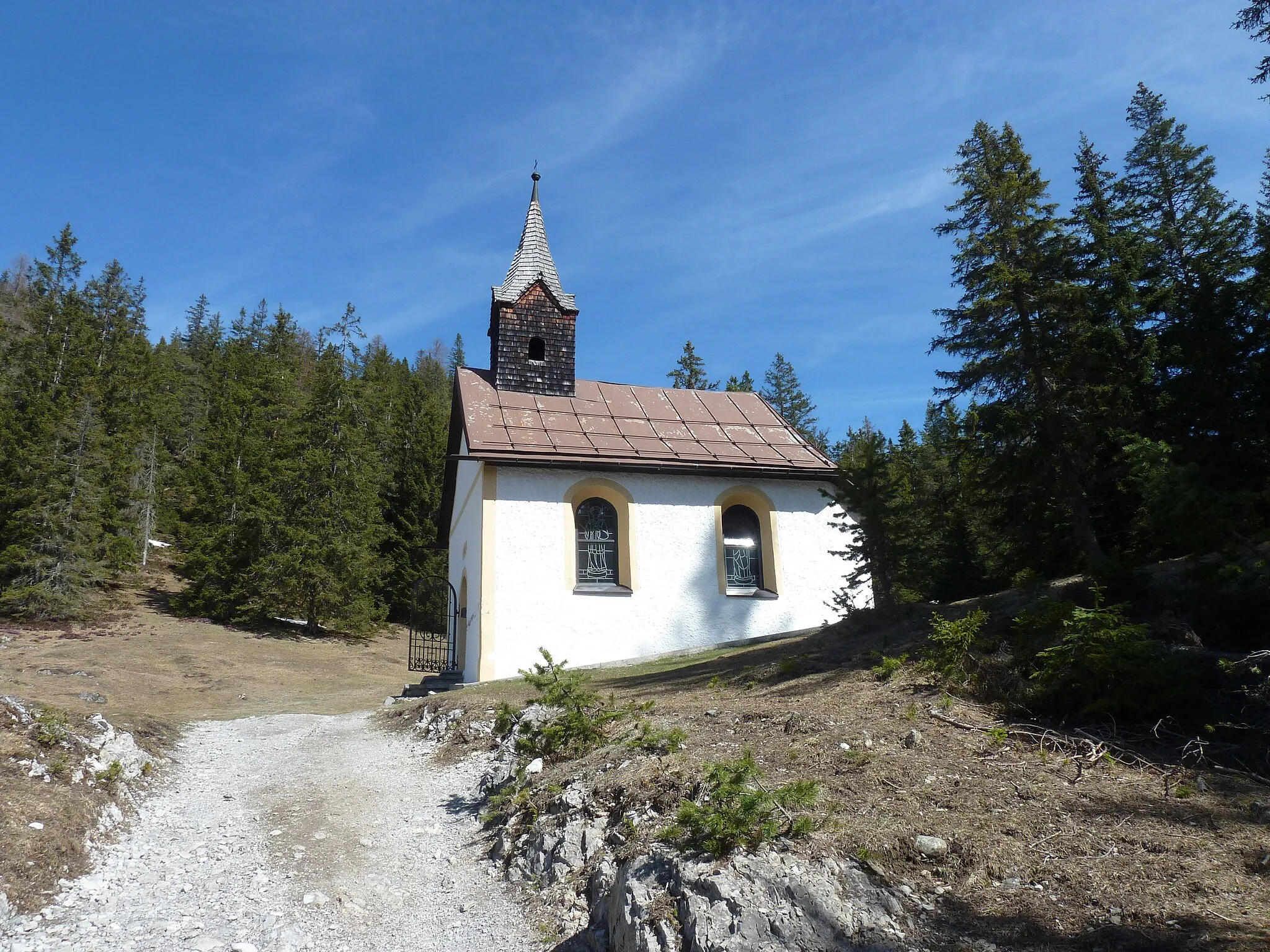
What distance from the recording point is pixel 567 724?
7504mm

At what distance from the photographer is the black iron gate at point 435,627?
19.3 meters

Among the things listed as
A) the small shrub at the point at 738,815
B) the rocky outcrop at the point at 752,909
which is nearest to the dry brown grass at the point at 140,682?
the rocky outcrop at the point at 752,909

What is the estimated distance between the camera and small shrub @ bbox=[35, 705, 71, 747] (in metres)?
7.24

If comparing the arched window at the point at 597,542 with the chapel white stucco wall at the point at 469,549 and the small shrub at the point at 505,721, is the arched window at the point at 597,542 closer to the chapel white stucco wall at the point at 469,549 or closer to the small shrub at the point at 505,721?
the chapel white stucco wall at the point at 469,549

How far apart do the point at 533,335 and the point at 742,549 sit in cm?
757

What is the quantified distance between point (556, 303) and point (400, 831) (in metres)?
15.0

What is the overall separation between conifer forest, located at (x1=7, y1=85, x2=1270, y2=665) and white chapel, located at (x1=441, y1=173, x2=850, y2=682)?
3.54 meters

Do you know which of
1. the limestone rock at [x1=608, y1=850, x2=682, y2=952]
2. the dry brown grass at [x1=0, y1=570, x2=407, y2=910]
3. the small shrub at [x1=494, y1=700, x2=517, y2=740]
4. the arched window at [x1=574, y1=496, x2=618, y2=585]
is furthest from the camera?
the arched window at [x1=574, y1=496, x2=618, y2=585]

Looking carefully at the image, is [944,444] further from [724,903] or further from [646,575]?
[724,903]

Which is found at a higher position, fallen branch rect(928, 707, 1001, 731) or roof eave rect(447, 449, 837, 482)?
roof eave rect(447, 449, 837, 482)

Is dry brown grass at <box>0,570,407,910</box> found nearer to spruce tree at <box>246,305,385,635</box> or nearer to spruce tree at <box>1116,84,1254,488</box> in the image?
spruce tree at <box>246,305,385,635</box>

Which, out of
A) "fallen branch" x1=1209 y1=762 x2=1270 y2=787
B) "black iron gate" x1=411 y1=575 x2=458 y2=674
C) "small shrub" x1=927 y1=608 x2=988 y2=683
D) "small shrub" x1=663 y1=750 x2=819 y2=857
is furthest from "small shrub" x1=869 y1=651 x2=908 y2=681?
"black iron gate" x1=411 y1=575 x2=458 y2=674

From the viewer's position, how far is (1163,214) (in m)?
22.6

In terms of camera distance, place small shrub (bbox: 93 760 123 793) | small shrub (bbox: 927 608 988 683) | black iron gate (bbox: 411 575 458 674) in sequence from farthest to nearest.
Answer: black iron gate (bbox: 411 575 458 674)
small shrub (bbox: 93 760 123 793)
small shrub (bbox: 927 608 988 683)
